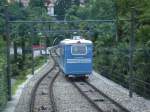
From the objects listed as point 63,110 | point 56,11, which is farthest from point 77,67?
point 56,11

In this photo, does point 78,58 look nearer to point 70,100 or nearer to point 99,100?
point 70,100

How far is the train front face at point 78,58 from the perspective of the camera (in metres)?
41.8

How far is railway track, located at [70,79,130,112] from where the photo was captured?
2408cm

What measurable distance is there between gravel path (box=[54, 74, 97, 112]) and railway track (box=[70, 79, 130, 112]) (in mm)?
321

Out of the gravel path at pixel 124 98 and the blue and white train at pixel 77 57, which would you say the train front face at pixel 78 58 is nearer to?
the blue and white train at pixel 77 57

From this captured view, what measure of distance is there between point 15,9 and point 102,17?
39.1 ft

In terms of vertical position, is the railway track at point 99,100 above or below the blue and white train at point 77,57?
below

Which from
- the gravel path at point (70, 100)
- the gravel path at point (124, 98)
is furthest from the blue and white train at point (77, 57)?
the gravel path at point (70, 100)

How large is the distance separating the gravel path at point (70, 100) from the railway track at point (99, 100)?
0.32 metres

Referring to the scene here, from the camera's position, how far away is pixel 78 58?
41.9 meters

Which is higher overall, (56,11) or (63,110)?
(56,11)

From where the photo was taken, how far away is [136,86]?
29.9 meters

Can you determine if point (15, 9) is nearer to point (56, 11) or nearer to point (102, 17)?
point (102, 17)

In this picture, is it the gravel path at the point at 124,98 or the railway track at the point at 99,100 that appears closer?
the railway track at the point at 99,100
